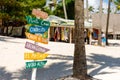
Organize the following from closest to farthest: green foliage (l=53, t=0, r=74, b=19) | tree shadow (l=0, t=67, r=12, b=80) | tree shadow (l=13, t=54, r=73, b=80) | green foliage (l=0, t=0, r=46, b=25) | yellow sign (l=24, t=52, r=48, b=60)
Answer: yellow sign (l=24, t=52, r=48, b=60) < tree shadow (l=0, t=67, r=12, b=80) < tree shadow (l=13, t=54, r=73, b=80) < green foliage (l=0, t=0, r=46, b=25) < green foliage (l=53, t=0, r=74, b=19)

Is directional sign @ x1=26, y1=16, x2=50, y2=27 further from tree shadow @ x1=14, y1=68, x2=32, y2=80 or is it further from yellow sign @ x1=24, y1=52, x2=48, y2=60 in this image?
tree shadow @ x1=14, y1=68, x2=32, y2=80

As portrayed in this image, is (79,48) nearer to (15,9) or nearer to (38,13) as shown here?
(38,13)

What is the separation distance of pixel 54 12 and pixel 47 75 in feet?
132

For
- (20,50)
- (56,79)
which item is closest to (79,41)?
(56,79)

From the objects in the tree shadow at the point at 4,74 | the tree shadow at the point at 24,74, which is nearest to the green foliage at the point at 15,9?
the tree shadow at the point at 4,74

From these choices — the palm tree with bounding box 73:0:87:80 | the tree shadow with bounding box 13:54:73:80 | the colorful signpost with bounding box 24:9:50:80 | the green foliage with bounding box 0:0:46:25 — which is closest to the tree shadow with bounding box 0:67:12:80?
the tree shadow with bounding box 13:54:73:80

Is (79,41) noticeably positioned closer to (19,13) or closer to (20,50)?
(20,50)

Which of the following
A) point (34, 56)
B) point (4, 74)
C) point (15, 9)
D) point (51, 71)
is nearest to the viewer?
point (34, 56)

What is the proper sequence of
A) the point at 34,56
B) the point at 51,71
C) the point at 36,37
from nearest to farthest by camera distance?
the point at 34,56 < the point at 36,37 < the point at 51,71

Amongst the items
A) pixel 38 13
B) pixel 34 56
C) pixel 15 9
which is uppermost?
pixel 15 9

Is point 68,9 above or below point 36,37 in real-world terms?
above

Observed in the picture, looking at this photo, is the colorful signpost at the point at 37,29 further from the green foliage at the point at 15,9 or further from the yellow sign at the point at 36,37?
the green foliage at the point at 15,9

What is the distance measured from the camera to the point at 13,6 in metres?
37.2

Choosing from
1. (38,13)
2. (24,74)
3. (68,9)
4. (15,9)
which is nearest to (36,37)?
(38,13)
